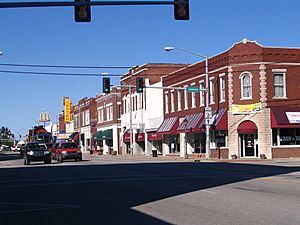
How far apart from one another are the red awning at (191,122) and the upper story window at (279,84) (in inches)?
306

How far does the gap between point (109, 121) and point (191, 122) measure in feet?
113

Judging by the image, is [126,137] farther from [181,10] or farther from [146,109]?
[181,10]

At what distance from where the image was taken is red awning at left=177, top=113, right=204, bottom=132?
4913 cm

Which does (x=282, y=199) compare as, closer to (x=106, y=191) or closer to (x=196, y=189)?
(x=196, y=189)

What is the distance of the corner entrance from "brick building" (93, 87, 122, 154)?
32694 mm

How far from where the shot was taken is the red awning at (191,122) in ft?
161

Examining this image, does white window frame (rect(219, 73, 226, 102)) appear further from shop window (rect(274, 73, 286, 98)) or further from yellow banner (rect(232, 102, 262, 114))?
shop window (rect(274, 73, 286, 98))

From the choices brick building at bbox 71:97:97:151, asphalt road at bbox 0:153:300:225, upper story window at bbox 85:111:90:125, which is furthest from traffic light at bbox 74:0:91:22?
upper story window at bbox 85:111:90:125

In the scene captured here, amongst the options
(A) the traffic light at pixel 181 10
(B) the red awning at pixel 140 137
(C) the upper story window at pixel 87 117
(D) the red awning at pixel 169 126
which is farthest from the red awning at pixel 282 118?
(C) the upper story window at pixel 87 117

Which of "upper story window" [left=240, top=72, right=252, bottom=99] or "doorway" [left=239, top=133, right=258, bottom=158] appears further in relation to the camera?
"upper story window" [left=240, top=72, right=252, bottom=99]

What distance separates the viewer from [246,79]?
44.3 meters

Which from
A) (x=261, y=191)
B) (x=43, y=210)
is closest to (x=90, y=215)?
(x=43, y=210)

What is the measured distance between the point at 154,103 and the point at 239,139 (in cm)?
2124

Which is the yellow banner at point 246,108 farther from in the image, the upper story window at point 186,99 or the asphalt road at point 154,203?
the asphalt road at point 154,203
